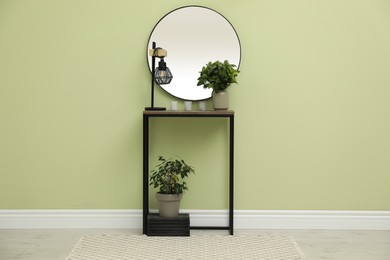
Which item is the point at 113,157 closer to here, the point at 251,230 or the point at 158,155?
the point at 158,155

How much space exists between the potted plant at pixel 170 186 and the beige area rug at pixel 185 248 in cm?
19

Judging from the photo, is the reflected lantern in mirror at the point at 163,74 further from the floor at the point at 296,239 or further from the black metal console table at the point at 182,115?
the floor at the point at 296,239

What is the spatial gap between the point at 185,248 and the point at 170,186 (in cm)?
48

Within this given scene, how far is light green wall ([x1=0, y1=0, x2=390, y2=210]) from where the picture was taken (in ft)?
12.5

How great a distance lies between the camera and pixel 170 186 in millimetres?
3656

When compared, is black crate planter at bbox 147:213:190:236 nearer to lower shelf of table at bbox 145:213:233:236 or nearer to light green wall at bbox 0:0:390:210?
lower shelf of table at bbox 145:213:233:236

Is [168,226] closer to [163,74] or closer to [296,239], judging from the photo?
[296,239]

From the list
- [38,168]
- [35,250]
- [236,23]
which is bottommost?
[35,250]

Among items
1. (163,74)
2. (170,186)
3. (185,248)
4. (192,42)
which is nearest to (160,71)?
(163,74)

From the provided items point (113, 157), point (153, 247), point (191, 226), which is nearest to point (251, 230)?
point (191, 226)

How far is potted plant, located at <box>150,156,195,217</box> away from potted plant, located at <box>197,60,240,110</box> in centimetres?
46

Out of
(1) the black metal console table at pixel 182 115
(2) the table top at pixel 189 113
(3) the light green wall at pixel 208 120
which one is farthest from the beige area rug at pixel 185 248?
(2) the table top at pixel 189 113

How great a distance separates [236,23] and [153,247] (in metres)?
1.56

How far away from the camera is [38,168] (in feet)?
12.6
